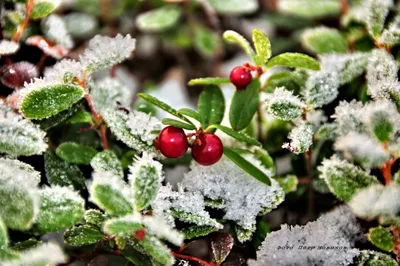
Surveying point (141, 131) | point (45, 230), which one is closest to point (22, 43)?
point (141, 131)

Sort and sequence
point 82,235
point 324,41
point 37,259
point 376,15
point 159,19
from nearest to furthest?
point 37,259 < point 82,235 < point 376,15 < point 324,41 < point 159,19

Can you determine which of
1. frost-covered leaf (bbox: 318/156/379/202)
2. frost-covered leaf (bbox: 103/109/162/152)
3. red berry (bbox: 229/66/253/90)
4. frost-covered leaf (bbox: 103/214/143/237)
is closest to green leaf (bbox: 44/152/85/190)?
frost-covered leaf (bbox: 103/109/162/152)

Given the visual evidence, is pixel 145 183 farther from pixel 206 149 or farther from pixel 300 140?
pixel 300 140

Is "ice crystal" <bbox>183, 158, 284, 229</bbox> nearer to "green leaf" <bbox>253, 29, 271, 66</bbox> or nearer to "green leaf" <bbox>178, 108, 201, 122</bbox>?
"green leaf" <bbox>178, 108, 201, 122</bbox>

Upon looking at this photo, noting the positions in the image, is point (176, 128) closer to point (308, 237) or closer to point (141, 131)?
point (141, 131)

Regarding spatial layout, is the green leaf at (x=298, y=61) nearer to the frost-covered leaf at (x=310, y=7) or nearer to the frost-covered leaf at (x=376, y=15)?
the frost-covered leaf at (x=376, y=15)

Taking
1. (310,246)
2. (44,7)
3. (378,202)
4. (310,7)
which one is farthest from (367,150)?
(310,7)

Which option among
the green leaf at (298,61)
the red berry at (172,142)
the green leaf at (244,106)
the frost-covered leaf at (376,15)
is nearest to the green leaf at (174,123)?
the red berry at (172,142)
